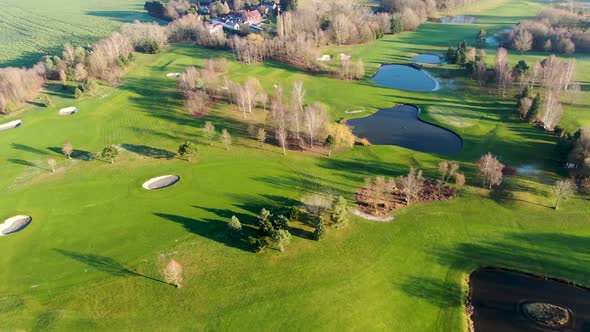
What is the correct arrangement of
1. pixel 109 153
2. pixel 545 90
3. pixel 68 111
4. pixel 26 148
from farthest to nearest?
pixel 68 111 < pixel 545 90 < pixel 26 148 < pixel 109 153

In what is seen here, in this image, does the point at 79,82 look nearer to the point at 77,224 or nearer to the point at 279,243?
the point at 77,224

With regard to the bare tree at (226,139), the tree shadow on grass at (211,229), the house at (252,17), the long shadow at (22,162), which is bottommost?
the tree shadow on grass at (211,229)

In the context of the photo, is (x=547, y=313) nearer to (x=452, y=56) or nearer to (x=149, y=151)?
(x=149, y=151)

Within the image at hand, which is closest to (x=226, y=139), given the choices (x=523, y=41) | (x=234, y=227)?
(x=234, y=227)

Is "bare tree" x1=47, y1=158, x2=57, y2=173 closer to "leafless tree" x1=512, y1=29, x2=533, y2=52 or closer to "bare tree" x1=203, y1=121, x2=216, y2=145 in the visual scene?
"bare tree" x1=203, y1=121, x2=216, y2=145

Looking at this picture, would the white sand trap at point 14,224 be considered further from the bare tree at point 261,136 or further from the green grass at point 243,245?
the bare tree at point 261,136

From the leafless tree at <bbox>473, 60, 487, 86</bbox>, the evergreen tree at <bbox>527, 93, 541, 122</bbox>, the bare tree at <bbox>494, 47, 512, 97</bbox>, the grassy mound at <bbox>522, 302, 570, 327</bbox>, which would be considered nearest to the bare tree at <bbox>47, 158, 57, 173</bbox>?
the grassy mound at <bbox>522, 302, 570, 327</bbox>

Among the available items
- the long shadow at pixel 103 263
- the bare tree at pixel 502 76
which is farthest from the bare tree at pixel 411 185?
the bare tree at pixel 502 76
